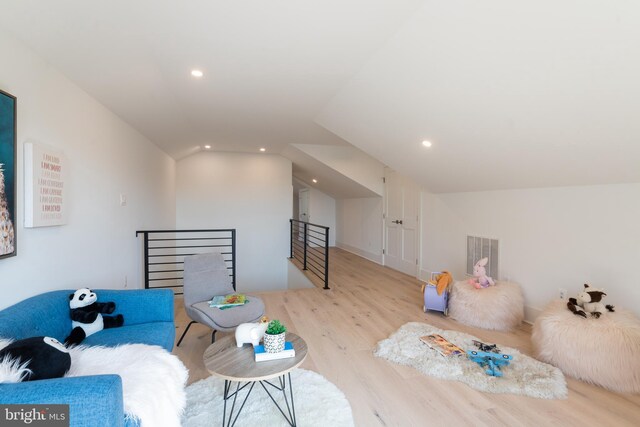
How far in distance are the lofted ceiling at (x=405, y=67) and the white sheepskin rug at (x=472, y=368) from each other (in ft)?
5.31


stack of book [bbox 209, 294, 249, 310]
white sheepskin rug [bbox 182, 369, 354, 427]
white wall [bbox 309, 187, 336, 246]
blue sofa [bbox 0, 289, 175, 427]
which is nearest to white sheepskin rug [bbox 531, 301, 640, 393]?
white sheepskin rug [bbox 182, 369, 354, 427]

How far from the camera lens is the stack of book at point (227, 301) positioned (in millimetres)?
2635

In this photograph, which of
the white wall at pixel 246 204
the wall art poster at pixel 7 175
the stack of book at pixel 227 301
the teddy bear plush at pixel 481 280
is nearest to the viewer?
the wall art poster at pixel 7 175

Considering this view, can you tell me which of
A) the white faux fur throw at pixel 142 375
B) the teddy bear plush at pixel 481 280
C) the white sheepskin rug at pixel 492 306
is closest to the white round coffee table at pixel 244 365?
the white faux fur throw at pixel 142 375

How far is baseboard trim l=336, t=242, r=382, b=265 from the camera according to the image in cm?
643

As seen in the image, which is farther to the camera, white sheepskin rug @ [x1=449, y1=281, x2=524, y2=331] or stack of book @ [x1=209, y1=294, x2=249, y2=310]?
white sheepskin rug @ [x1=449, y1=281, x2=524, y2=331]

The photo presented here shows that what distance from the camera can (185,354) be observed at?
8.40 feet

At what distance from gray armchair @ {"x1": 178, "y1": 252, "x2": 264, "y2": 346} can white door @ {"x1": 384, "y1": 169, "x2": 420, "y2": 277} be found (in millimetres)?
3203

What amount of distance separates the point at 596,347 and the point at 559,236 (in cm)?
116

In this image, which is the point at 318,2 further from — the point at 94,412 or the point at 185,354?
the point at 185,354

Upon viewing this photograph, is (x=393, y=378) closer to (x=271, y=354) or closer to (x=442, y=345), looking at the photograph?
(x=442, y=345)

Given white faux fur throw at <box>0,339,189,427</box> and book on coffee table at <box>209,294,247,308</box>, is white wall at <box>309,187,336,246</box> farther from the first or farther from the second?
white faux fur throw at <box>0,339,189,427</box>

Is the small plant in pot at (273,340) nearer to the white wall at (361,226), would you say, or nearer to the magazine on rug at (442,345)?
the magazine on rug at (442,345)

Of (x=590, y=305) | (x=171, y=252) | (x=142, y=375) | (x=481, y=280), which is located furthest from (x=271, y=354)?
(x=171, y=252)
